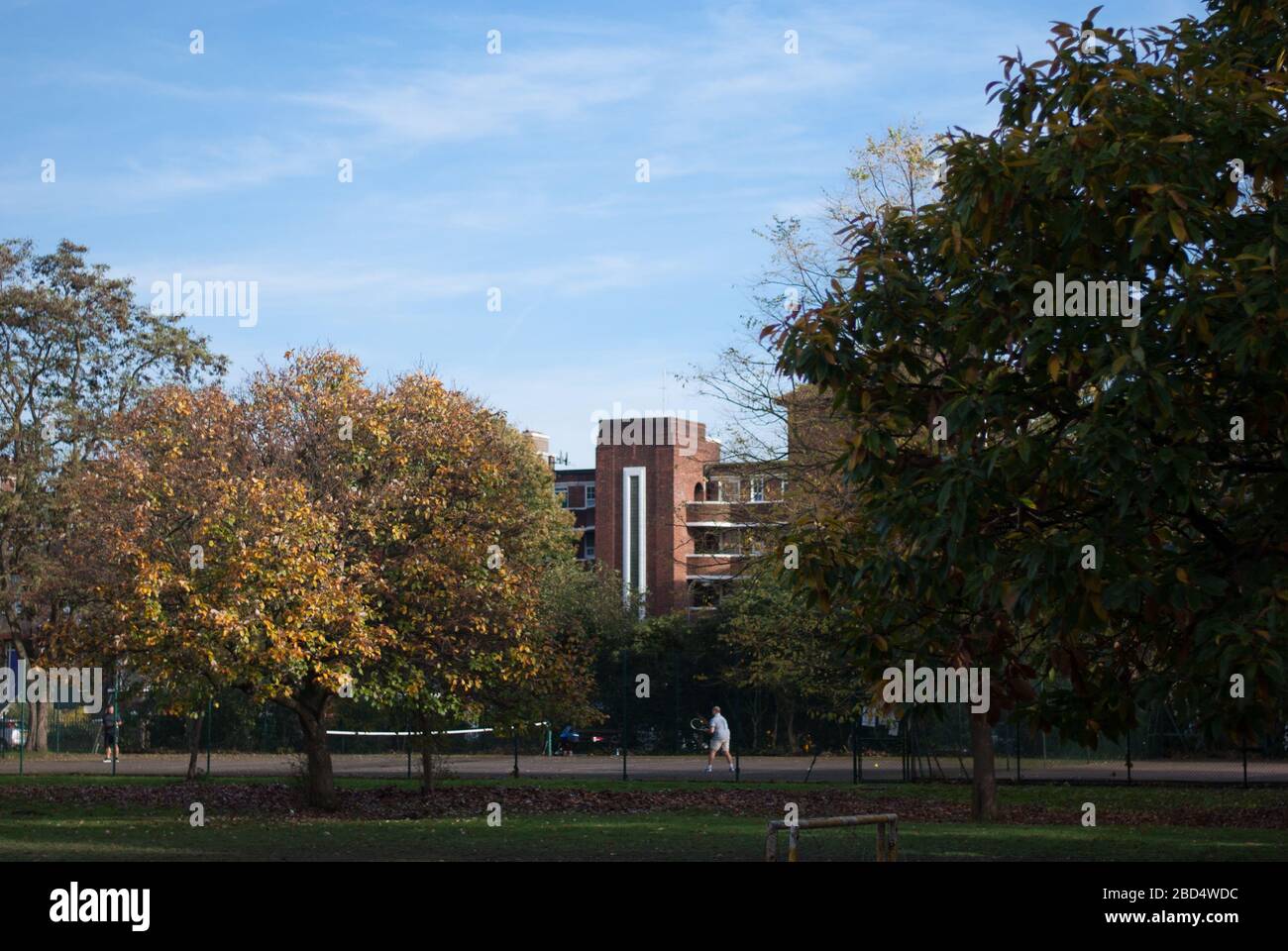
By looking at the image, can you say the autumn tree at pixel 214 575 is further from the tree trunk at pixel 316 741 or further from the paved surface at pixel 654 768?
the paved surface at pixel 654 768

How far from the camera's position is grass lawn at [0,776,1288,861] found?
16.5 m

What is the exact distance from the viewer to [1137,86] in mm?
10273

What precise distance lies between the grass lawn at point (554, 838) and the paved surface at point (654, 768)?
29.1 feet

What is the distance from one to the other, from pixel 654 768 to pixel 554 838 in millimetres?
20984

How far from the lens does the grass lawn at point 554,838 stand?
16.5m

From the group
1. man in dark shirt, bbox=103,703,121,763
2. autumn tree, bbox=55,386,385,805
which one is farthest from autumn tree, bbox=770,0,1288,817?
man in dark shirt, bbox=103,703,121,763

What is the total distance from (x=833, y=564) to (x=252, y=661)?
484 inches

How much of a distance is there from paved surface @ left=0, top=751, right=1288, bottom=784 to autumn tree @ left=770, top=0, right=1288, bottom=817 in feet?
76.0

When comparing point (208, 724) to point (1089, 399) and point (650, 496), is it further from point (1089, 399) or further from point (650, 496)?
point (650, 496)

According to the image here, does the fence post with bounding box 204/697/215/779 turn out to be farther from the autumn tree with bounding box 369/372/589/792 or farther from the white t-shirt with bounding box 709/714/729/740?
the white t-shirt with bounding box 709/714/729/740

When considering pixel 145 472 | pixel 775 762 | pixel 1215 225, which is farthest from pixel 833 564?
pixel 775 762

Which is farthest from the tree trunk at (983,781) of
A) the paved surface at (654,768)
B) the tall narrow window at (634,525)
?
the tall narrow window at (634,525)
